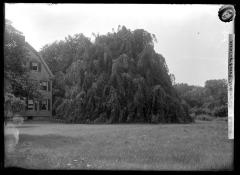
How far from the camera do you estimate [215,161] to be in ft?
14.5

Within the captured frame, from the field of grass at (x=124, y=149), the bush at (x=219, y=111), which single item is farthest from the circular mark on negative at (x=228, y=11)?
the bush at (x=219, y=111)

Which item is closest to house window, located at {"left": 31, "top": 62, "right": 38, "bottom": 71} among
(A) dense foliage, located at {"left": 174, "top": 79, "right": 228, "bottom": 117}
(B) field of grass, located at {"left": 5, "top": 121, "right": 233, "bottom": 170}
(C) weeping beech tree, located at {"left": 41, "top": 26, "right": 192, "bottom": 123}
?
(B) field of grass, located at {"left": 5, "top": 121, "right": 233, "bottom": 170}

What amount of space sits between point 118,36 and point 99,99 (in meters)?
2.41

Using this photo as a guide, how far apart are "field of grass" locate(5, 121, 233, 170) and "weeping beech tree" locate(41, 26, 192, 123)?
351 centimetres

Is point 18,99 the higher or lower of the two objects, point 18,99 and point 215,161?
the higher

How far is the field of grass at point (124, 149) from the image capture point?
173 inches

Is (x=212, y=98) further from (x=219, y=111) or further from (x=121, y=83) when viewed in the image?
(x=121, y=83)

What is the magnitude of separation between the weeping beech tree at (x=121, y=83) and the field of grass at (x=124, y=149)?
3507 millimetres

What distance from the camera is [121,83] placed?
39.0 feet

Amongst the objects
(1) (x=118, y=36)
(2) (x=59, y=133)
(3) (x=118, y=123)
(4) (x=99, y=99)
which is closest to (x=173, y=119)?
(3) (x=118, y=123)

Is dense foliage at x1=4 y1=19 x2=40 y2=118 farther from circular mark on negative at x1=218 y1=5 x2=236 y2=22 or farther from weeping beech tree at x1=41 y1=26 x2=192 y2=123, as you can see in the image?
weeping beech tree at x1=41 y1=26 x2=192 y2=123

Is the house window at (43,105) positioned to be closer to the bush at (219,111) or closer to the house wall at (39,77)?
the house wall at (39,77)
